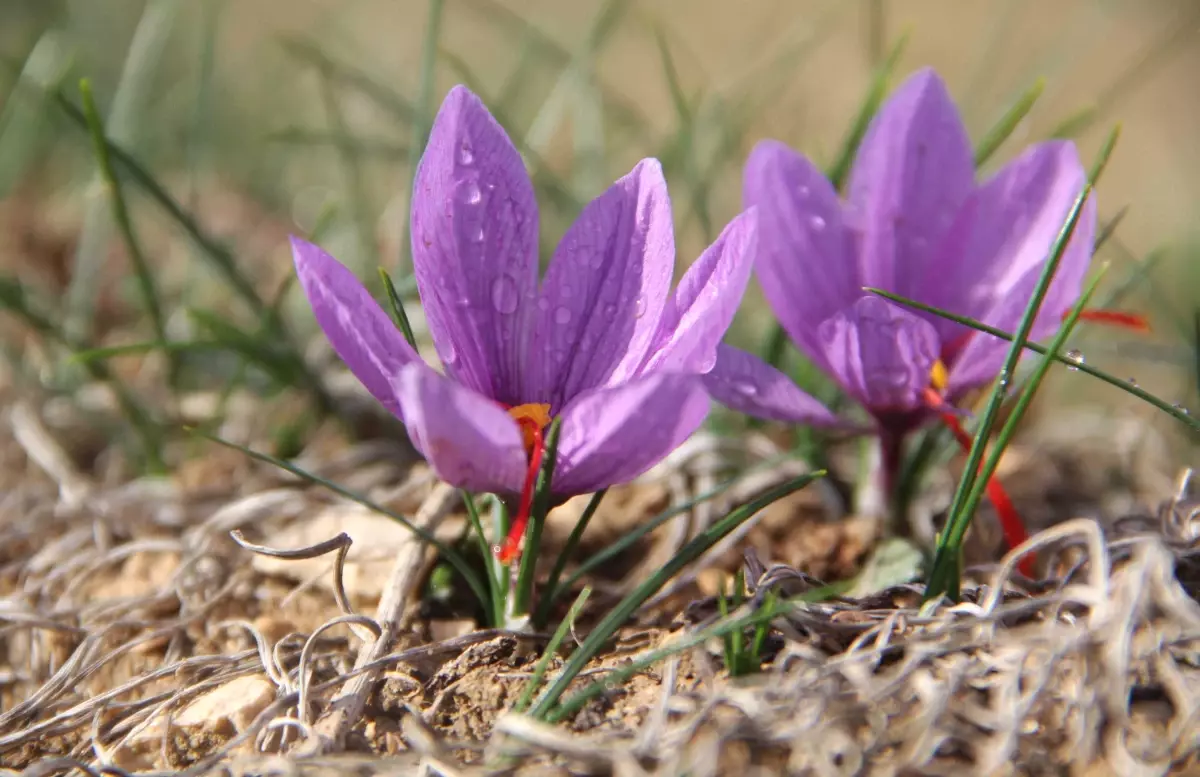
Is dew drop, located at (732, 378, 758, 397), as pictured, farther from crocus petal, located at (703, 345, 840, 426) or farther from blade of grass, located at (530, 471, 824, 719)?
blade of grass, located at (530, 471, 824, 719)

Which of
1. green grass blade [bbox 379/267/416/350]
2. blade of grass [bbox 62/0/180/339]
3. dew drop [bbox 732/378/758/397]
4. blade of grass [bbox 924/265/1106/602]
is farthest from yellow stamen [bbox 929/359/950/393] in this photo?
blade of grass [bbox 62/0/180/339]

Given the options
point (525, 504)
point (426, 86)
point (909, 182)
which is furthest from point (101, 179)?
point (909, 182)

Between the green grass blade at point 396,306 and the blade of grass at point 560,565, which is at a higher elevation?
the green grass blade at point 396,306

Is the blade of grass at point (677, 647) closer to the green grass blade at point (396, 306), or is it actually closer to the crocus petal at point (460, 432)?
the crocus petal at point (460, 432)

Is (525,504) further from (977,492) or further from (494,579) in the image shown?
(977,492)

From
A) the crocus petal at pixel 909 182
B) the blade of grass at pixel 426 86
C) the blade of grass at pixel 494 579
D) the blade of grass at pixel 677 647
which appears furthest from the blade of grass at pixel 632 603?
the blade of grass at pixel 426 86

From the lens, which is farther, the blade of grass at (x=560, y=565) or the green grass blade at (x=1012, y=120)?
the green grass blade at (x=1012, y=120)

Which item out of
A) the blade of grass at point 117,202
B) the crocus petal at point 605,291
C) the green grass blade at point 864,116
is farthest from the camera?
the green grass blade at point 864,116
